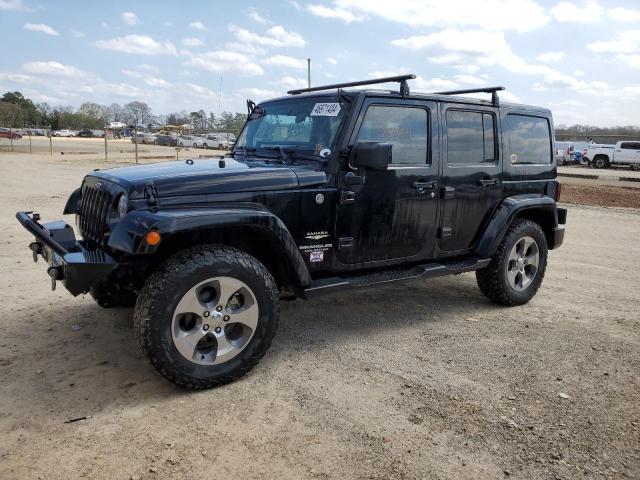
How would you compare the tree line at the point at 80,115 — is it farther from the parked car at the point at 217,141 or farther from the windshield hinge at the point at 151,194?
the windshield hinge at the point at 151,194

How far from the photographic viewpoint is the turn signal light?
3.12m

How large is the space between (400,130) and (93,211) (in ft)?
8.04

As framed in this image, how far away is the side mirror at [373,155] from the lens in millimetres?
3854

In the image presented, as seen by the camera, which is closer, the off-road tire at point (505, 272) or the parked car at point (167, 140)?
the off-road tire at point (505, 272)

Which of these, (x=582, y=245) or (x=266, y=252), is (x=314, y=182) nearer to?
(x=266, y=252)

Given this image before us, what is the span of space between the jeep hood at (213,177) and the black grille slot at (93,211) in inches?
5.2

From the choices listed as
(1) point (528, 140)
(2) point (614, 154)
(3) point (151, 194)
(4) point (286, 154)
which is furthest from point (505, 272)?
(2) point (614, 154)

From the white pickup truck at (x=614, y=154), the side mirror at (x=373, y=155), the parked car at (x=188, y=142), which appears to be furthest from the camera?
the parked car at (x=188, y=142)

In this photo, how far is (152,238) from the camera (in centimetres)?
313

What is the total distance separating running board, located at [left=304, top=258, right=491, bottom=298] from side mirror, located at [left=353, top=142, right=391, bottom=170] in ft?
2.96

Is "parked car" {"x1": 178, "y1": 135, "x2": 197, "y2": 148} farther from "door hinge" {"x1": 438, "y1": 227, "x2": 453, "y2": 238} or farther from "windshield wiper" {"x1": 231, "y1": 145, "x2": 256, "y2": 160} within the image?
"door hinge" {"x1": 438, "y1": 227, "x2": 453, "y2": 238}

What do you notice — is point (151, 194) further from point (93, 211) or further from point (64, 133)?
point (64, 133)

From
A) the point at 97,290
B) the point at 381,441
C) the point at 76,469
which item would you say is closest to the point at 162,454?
the point at 76,469

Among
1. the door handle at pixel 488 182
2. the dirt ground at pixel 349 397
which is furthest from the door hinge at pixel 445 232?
the dirt ground at pixel 349 397
